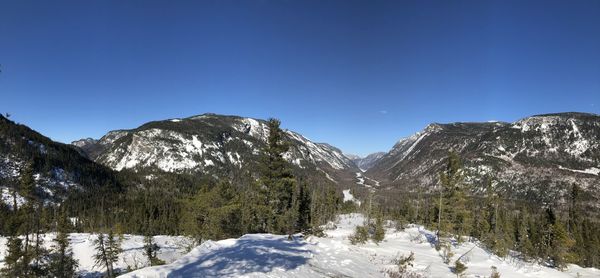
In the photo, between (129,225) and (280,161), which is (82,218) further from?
(280,161)

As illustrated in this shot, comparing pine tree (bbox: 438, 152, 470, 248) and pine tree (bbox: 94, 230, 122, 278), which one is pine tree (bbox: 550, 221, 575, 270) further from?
pine tree (bbox: 94, 230, 122, 278)

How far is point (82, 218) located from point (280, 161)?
592 ft

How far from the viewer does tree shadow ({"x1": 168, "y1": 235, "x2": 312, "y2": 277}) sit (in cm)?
1422

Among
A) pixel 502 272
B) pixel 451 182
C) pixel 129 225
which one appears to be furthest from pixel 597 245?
pixel 129 225

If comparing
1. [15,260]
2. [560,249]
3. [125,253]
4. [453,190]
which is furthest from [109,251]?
[560,249]

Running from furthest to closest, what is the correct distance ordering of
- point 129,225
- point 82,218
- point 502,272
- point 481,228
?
point 82,218, point 129,225, point 481,228, point 502,272

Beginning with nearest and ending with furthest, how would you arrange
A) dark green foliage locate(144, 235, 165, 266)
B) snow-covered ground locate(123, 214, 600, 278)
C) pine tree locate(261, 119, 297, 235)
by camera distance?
snow-covered ground locate(123, 214, 600, 278)
pine tree locate(261, 119, 297, 235)
dark green foliage locate(144, 235, 165, 266)

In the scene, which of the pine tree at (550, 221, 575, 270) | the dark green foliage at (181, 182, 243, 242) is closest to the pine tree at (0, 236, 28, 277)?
the dark green foliage at (181, 182, 243, 242)

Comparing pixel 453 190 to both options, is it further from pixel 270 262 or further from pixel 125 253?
pixel 125 253

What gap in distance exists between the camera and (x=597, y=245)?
9006cm

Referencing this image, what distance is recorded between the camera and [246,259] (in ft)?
53.4

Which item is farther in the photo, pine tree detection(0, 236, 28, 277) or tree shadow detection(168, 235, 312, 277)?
pine tree detection(0, 236, 28, 277)

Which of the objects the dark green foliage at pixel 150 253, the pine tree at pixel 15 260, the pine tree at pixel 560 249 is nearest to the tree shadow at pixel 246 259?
the dark green foliage at pixel 150 253

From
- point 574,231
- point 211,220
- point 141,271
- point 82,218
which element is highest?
point 141,271
